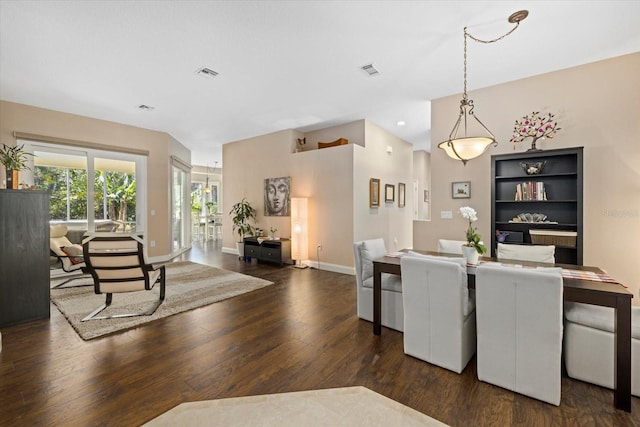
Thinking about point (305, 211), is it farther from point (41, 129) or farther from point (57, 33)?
point (41, 129)

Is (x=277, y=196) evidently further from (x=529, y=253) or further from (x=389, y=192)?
(x=529, y=253)

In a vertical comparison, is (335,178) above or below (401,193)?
above

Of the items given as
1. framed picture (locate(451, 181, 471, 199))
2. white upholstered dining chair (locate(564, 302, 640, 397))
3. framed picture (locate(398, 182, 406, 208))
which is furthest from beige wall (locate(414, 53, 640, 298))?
framed picture (locate(398, 182, 406, 208))

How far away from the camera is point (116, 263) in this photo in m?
3.07

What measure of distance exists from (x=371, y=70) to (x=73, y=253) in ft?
17.1

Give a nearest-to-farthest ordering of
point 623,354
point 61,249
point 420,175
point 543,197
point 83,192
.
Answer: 1. point 623,354
2. point 543,197
3. point 61,249
4. point 83,192
5. point 420,175

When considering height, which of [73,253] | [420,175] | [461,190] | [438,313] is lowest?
[438,313]

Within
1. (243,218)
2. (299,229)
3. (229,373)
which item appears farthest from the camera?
(243,218)

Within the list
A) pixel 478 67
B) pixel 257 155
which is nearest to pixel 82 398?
pixel 478 67

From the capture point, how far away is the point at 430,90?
4246 mm

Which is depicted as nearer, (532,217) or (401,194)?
(532,217)

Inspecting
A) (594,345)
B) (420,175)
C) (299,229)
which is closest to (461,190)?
(594,345)

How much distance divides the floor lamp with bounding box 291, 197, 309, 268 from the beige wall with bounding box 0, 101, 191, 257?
3163mm

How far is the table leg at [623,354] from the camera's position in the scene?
1723mm
